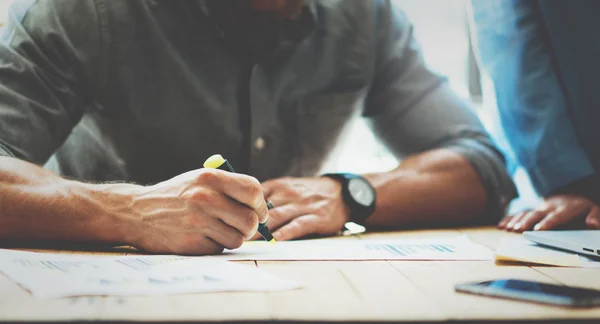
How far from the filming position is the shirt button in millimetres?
1307

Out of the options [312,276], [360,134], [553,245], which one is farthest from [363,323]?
[360,134]

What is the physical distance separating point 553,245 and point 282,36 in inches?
27.1

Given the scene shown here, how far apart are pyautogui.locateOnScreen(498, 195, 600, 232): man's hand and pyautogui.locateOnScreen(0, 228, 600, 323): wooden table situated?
0.48 m

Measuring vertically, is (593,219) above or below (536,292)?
below

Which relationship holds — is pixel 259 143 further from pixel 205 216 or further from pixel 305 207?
pixel 205 216

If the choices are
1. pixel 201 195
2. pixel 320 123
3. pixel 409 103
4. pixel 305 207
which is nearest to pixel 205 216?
pixel 201 195

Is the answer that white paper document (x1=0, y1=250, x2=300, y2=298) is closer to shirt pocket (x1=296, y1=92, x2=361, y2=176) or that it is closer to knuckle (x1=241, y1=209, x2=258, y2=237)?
knuckle (x1=241, y1=209, x2=258, y2=237)

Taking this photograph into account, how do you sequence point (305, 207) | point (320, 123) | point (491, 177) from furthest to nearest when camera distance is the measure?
point (320, 123), point (491, 177), point (305, 207)

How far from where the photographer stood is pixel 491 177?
4.18 ft

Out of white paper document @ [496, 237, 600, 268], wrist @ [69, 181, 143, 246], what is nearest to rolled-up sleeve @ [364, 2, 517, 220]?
white paper document @ [496, 237, 600, 268]

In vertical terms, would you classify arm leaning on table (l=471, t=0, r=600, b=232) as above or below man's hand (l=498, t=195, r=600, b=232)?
above

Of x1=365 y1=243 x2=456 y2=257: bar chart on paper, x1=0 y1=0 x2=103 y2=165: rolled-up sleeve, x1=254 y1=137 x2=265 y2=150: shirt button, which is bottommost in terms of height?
x1=365 y1=243 x2=456 y2=257: bar chart on paper

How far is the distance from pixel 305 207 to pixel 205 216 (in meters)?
0.29

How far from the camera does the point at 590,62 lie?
1.28 metres
